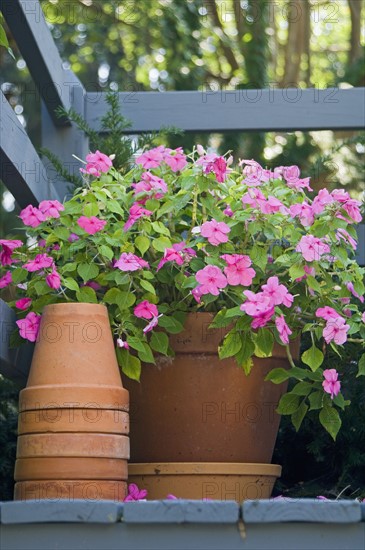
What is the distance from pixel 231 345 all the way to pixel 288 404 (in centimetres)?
18

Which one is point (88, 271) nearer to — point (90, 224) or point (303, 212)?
point (90, 224)

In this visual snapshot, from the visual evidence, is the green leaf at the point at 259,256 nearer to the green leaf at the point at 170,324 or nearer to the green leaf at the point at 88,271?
the green leaf at the point at 170,324

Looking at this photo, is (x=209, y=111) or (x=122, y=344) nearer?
(x=122, y=344)

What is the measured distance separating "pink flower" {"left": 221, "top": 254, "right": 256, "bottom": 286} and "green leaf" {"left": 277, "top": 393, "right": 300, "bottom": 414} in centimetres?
24

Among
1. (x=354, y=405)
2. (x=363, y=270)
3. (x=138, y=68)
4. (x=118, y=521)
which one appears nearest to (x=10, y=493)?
(x=354, y=405)

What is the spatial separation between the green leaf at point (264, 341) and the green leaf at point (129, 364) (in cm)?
23

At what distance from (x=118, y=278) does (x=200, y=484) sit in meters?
0.43

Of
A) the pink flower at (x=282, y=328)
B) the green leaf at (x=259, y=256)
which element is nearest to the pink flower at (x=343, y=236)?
the green leaf at (x=259, y=256)

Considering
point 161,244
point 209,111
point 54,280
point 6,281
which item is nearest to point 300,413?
point 161,244

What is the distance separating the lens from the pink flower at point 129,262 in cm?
169

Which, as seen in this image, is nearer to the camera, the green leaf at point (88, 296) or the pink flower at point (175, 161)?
the green leaf at point (88, 296)

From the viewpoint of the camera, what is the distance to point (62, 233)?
5.88 ft

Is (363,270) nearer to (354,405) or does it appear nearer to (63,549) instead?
(354,405)

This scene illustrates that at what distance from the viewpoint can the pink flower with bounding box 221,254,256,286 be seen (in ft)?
5.63
